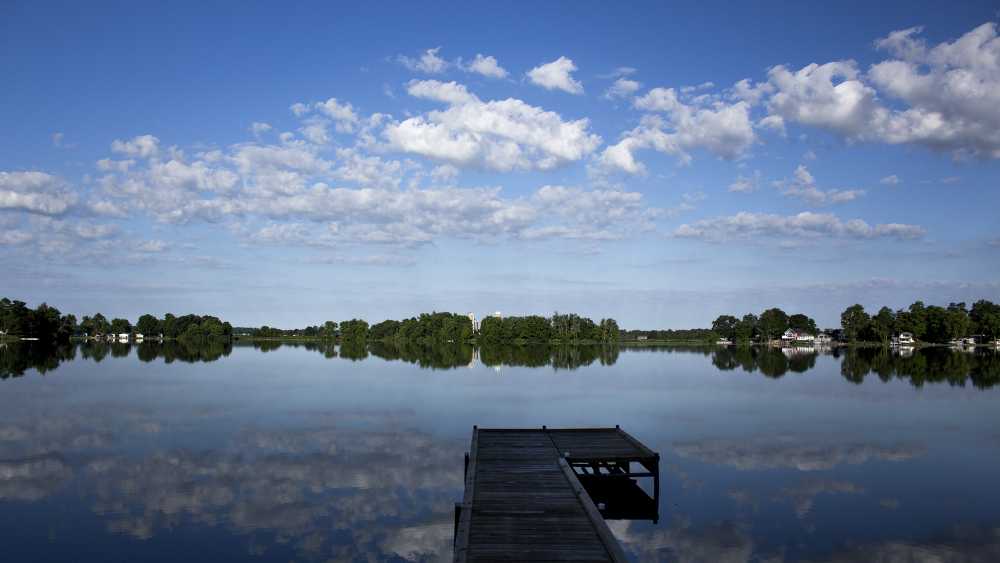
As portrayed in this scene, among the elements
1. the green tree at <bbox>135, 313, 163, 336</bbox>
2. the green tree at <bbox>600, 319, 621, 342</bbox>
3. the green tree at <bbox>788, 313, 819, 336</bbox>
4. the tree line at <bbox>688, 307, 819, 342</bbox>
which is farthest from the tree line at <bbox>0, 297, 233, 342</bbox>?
the green tree at <bbox>788, 313, 819, 336</bbox>

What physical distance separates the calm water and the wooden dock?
112 centimetres

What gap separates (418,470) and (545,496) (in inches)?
260

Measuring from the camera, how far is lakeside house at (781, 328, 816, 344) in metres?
161

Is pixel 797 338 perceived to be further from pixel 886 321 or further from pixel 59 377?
pixel 59 377

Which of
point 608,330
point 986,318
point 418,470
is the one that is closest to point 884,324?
point 986,318

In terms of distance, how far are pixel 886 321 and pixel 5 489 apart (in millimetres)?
153402

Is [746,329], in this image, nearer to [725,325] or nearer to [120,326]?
[725,325]

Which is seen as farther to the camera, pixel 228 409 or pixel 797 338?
pixel 797 338

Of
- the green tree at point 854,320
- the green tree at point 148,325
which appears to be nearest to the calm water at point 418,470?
the green tree at point 854,320

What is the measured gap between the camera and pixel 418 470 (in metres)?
18.1

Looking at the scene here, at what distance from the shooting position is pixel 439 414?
28.8m

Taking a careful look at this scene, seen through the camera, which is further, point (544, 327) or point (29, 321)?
point (544, 327)

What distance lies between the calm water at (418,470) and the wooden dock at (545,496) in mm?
1125

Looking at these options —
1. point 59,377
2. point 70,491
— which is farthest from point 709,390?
point 59,377
